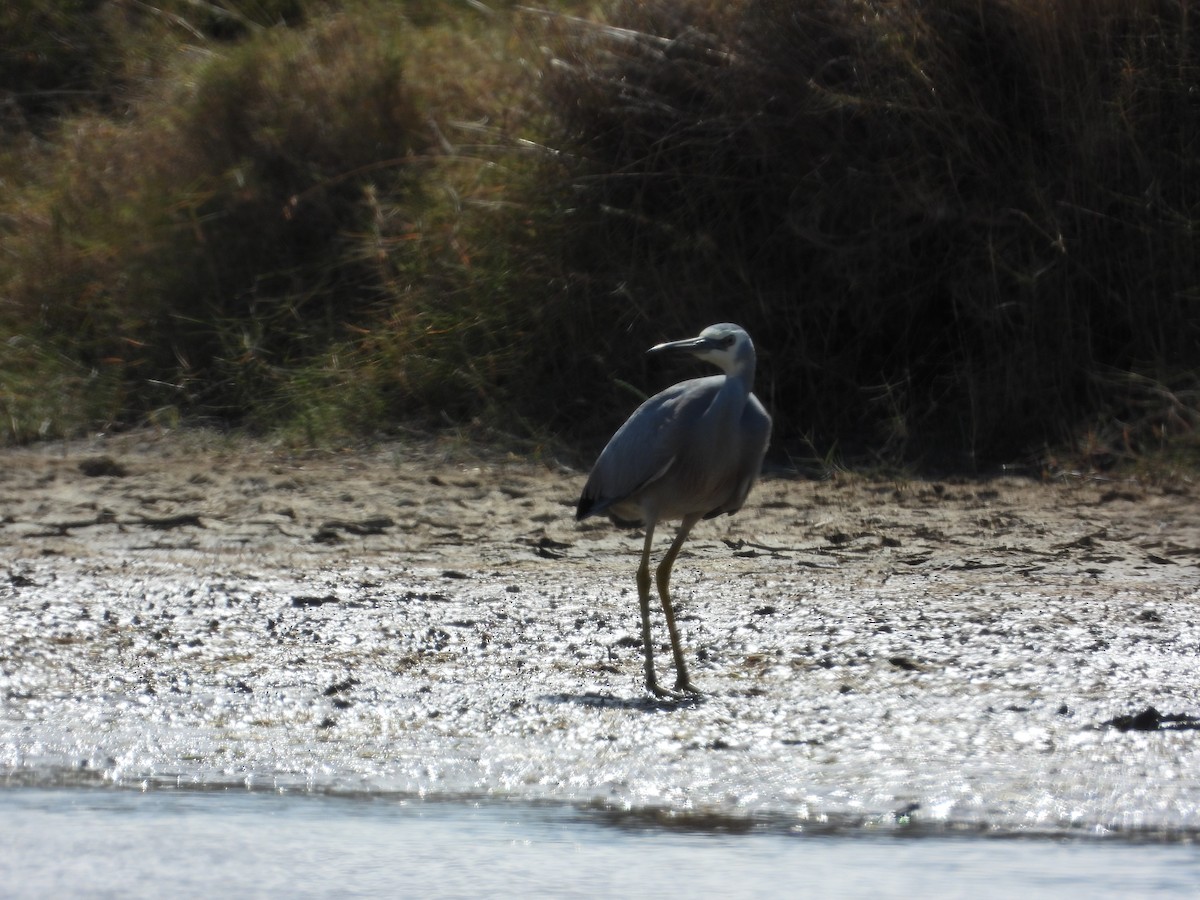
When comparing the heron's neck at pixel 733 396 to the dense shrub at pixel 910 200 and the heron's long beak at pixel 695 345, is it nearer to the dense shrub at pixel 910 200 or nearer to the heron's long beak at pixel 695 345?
the heron's long beak at pixel 695 345

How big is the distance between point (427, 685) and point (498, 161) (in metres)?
4.92

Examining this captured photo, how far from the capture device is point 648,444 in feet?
16.2

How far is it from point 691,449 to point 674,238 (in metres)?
3.56

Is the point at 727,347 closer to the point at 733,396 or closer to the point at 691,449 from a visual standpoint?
the point at 733,396

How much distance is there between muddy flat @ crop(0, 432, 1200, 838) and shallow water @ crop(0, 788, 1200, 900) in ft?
0.26

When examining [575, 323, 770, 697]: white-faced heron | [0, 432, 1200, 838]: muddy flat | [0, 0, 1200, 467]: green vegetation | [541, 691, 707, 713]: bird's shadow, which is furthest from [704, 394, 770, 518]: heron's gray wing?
[0, 0, 1200, 467]: green vegetation

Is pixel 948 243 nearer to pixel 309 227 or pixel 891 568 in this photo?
pixel 891 568

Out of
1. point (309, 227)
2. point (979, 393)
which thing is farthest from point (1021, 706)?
point (309, 227)

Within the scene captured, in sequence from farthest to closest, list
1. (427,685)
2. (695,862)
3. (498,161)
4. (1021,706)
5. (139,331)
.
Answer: (139,331) < (498,161) < (427,685) < (1021,706) < (695,862)

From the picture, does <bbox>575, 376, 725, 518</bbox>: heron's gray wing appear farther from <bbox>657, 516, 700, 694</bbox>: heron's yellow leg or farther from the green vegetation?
the green vegetation

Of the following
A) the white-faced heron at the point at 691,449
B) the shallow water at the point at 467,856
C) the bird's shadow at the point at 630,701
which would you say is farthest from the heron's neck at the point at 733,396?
the shallow water at the point at 467,856

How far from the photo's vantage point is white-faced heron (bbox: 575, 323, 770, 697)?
4.89m

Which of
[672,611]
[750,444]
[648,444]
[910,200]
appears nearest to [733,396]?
[750,444]

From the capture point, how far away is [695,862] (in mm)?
3611
